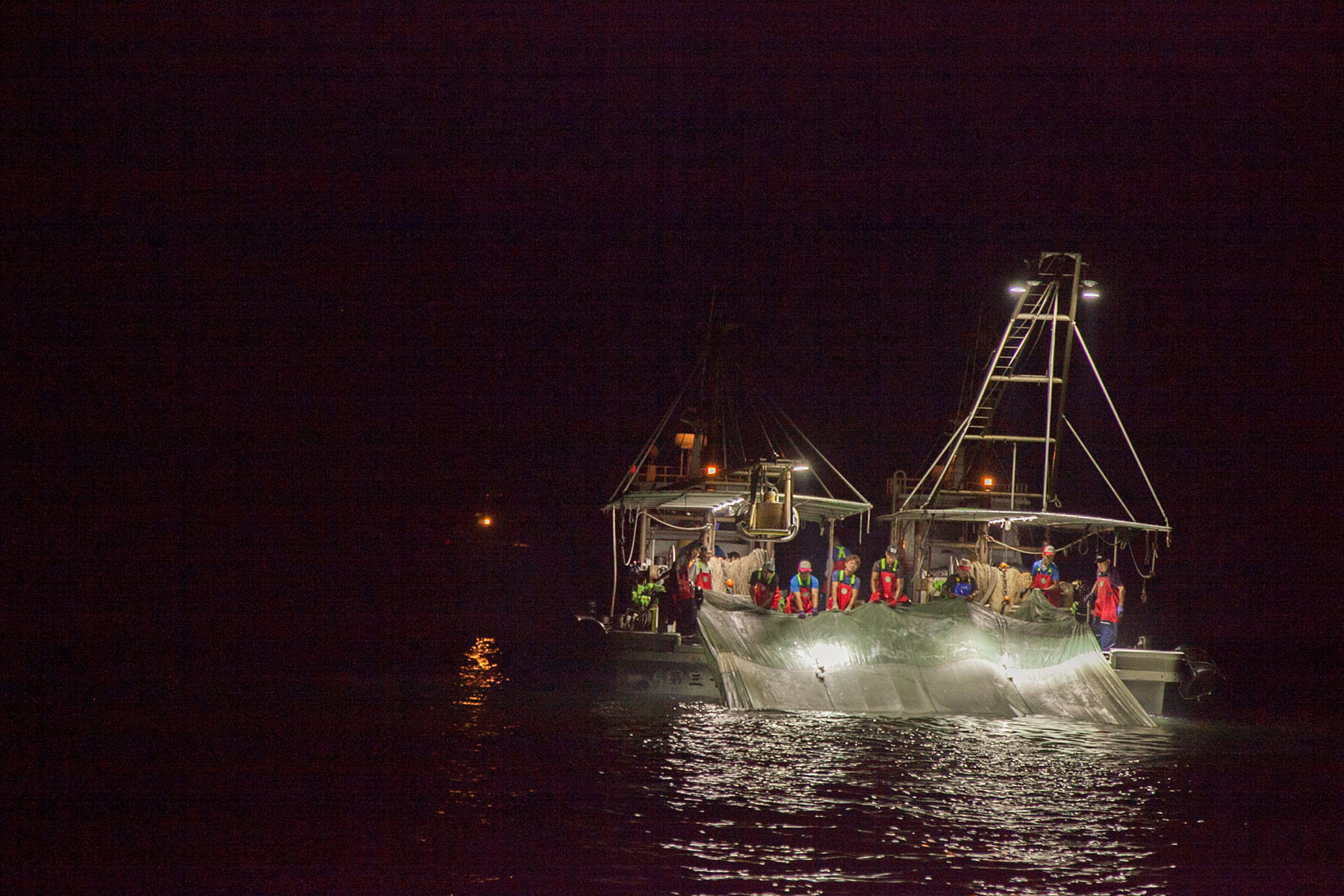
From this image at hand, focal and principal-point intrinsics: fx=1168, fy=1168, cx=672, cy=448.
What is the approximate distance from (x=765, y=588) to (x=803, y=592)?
2.66ft

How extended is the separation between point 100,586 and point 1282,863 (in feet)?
217

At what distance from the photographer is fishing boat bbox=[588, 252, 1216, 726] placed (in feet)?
63.3

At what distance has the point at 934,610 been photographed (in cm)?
1920

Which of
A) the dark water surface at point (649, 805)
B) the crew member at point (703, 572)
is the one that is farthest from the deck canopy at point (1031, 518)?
the crew member at point (703, 572)

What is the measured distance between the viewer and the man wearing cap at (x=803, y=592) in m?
23.5

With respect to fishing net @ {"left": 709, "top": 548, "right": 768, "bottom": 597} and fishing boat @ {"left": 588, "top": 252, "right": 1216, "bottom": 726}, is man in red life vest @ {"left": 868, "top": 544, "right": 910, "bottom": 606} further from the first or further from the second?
fishing net @ {"left": 709, "top": 548, "right": 768, "bottom": 597}

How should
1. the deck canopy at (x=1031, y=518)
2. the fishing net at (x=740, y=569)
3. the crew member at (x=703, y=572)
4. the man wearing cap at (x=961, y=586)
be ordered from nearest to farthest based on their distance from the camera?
the deck canopy at (x=1031, y=518) → the man wearing cap at (x=961, y=586) → the crew member at (x=703, y=572) → the fishing net at (x=740, y=569)

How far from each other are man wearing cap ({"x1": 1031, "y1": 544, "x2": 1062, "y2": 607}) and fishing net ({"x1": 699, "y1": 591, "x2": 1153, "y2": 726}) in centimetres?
319

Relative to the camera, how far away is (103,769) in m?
14.2

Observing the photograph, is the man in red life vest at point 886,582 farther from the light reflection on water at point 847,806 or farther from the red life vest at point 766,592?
the light reflection on water at point 847,806

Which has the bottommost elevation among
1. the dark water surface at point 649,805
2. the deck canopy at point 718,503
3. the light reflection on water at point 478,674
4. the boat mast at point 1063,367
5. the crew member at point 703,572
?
the light reflection on water at point 478,674

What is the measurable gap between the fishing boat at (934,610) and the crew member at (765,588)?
0.26m

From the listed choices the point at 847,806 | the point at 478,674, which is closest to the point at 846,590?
the point at 478,674

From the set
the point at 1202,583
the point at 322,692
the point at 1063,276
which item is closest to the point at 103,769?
the point at 322,692
